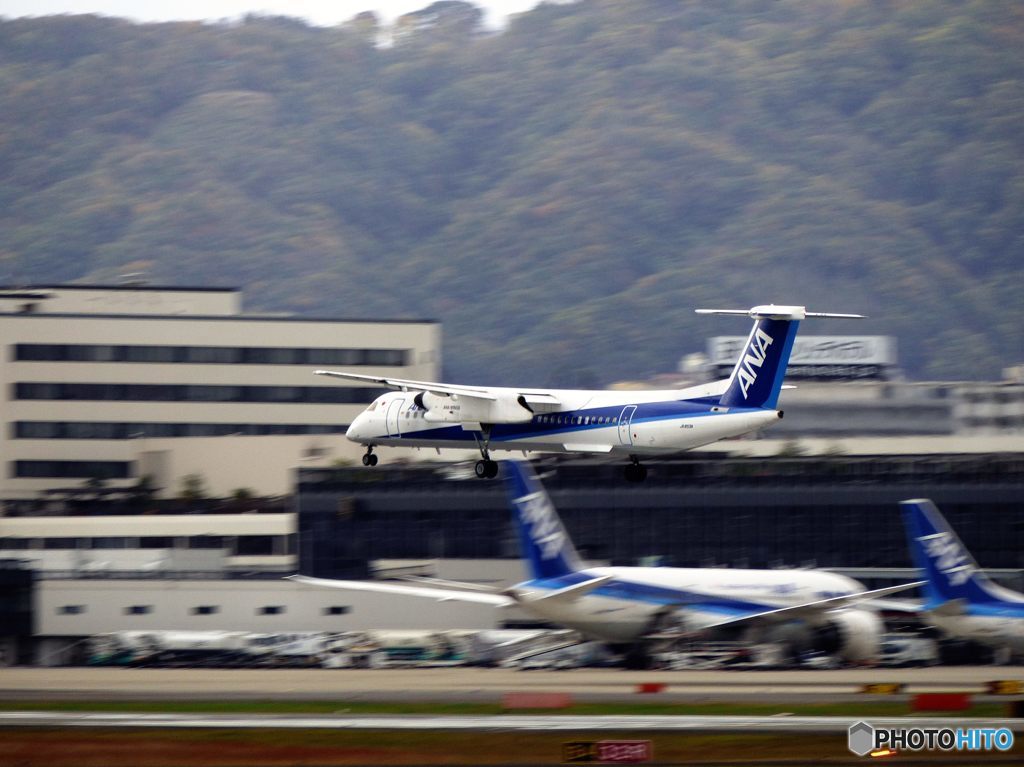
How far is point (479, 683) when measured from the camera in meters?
58.6

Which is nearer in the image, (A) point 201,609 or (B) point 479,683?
(B) point 479,683

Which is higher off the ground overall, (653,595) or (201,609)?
(653,595)

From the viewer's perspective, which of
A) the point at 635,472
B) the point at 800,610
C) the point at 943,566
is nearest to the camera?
the point at 943,566

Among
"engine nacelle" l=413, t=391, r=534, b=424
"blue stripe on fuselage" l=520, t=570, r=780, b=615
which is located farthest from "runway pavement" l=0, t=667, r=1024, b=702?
"engine nacelle" l=413, t=391, r=534, b=424

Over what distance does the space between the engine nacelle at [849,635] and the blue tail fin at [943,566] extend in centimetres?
301

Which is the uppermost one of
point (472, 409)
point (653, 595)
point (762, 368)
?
point (762, 368)

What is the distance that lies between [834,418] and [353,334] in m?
58.5

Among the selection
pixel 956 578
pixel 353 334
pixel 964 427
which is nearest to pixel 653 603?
pixel 956 578

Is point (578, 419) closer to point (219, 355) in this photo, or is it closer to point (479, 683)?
point (479, 683)

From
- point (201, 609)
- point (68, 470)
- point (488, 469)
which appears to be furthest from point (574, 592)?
point (68, 470)

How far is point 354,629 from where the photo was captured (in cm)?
7750

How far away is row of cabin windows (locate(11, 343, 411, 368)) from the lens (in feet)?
392

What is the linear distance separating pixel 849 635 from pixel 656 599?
7.80 meters

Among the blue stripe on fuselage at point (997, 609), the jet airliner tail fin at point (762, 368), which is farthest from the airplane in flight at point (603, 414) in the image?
the blue stripe on fuselage at point (997, 609)
